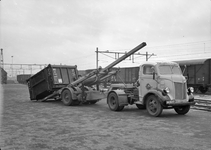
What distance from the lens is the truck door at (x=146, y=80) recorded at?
9.20 m

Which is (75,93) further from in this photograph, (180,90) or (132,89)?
(180,90)

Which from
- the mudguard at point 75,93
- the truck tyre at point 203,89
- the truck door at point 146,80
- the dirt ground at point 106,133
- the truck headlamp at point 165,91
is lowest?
the dirt ground at point 106,133

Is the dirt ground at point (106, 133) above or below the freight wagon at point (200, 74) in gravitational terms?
below

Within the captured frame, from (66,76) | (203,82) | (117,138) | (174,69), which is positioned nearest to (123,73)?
(203,82)

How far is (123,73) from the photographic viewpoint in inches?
1271

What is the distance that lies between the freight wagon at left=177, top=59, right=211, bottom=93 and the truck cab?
40.8 ft

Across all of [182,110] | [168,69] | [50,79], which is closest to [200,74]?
[182,110]

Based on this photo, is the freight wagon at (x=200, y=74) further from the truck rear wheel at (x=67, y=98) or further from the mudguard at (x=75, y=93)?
the truck rear wheel at (x=67, y=98)

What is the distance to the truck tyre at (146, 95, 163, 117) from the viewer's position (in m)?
8.67

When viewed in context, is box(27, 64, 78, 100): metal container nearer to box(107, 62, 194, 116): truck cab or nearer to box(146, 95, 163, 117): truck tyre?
box(107, 62, 194, 116): truck cab

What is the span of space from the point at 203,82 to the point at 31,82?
15.0 meters

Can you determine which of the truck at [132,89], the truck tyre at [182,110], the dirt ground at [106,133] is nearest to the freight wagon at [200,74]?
the truck at [132,89]

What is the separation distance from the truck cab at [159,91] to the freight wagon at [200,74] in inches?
490

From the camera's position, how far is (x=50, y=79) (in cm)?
1365
